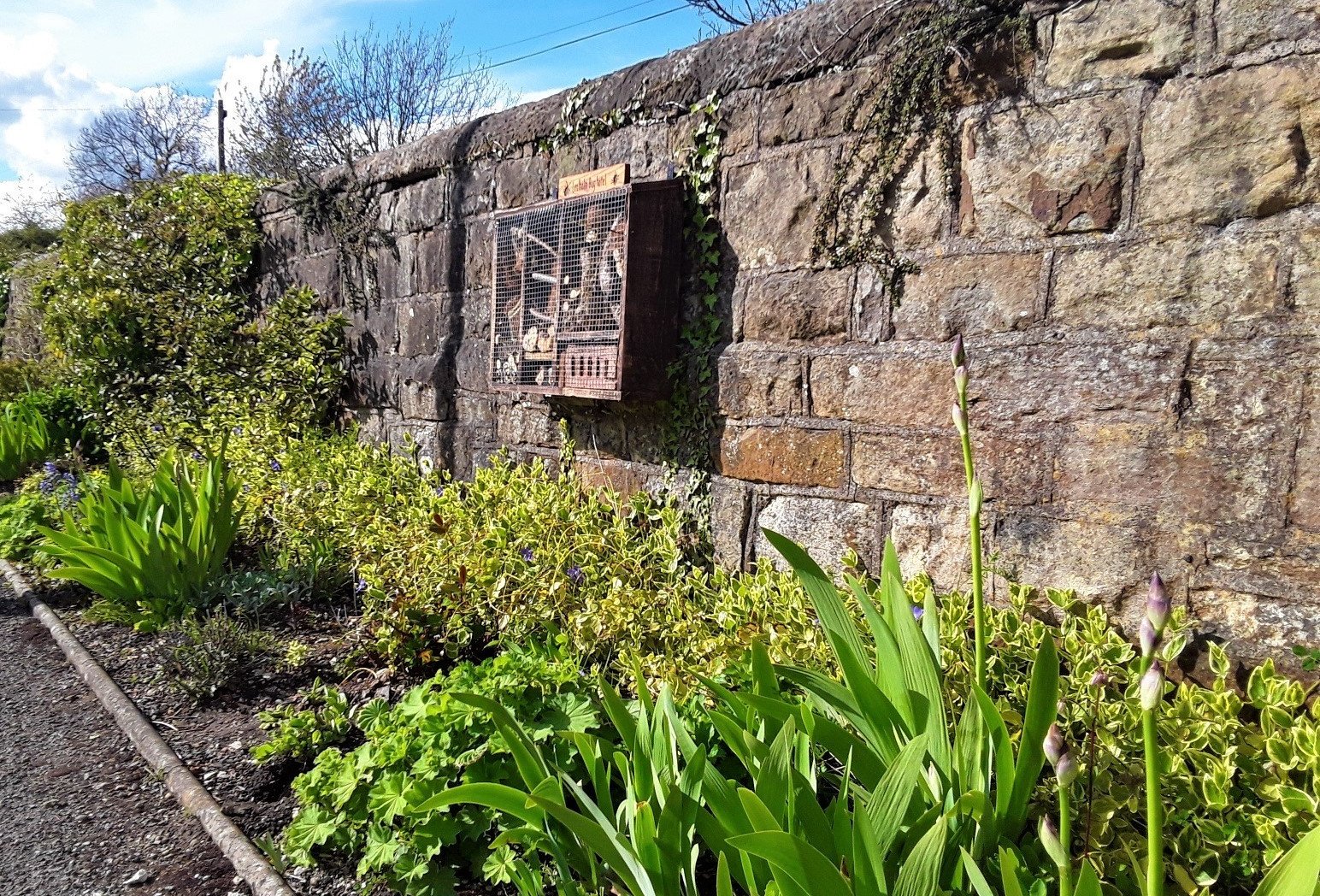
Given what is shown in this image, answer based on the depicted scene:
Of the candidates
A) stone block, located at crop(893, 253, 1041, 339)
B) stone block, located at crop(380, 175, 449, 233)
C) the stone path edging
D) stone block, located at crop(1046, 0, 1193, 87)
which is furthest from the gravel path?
stone block, located at crop(1046, 0, 1193, 87)

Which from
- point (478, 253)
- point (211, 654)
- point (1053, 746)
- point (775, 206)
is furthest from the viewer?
point (478, 253)

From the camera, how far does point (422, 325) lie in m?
4.64

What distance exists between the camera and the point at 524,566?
305cm

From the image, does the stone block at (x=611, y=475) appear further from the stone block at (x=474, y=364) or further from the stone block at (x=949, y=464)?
the stone block at (x=949, y=464)

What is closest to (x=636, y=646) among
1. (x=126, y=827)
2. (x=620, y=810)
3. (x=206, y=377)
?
(x=620, y=810)

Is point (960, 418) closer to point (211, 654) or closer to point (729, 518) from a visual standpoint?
point (729, 518)

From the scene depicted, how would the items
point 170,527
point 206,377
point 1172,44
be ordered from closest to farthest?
point 1172,44 < point 170,527 < point 206,377

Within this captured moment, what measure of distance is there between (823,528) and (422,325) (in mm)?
2797

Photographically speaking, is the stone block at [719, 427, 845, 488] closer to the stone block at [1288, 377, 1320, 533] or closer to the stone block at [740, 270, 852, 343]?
the stone block at [740, 270, 852, 343]

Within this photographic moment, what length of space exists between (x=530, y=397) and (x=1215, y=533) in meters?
2.74

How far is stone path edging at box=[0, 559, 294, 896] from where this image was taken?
6.64 feet

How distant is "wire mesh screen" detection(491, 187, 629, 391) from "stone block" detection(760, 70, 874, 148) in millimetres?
564

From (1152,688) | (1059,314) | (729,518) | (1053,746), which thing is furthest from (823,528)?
(1152,688)

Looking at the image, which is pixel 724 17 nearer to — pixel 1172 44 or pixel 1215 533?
pixel 1172 44
